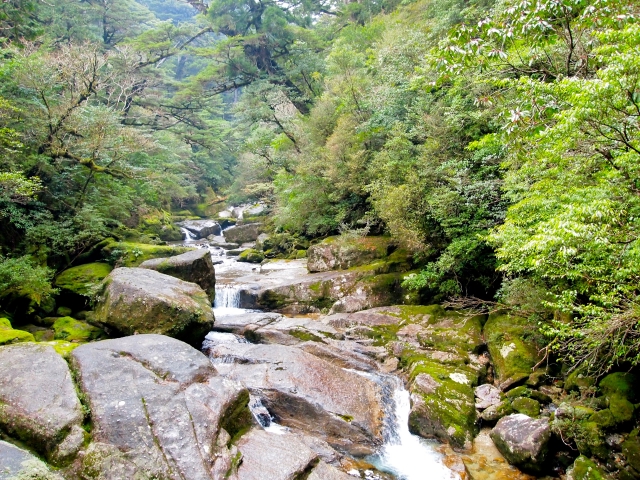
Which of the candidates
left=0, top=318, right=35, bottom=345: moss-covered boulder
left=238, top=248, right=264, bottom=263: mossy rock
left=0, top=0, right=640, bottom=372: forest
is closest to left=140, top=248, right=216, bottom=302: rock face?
left=0, top=0, right=640, bottom=372: forest

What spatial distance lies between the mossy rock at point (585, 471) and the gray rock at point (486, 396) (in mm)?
1975

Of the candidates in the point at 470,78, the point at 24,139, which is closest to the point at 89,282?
the point at 24,139

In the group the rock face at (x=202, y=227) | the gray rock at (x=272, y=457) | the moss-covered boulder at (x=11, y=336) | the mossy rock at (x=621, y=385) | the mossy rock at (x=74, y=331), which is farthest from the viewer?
the rock face at (x=202, y=227)

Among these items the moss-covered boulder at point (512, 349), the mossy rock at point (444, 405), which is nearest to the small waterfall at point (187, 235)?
the mossy rock at point (444, 405)

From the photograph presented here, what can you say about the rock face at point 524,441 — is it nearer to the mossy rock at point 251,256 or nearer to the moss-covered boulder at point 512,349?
the moss-covered boulder at point 512,349

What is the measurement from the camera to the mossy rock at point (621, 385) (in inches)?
253

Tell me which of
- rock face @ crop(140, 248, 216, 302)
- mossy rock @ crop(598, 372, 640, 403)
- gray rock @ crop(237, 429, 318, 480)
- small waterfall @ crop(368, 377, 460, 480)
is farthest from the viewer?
rock face @ crop(140, 248, 216, 302)

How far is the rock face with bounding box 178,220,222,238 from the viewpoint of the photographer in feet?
92.4

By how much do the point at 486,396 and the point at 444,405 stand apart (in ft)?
3.84

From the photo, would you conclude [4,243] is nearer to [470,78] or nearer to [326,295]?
[326,295]

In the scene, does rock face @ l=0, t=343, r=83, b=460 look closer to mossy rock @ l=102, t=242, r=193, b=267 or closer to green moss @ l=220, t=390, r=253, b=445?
green moss @ l=220, t=390, r=253, b=445

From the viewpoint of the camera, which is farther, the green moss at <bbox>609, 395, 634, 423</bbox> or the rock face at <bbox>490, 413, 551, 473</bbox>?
the rock face at <bbox>490, 413, 551, 473</bbox>

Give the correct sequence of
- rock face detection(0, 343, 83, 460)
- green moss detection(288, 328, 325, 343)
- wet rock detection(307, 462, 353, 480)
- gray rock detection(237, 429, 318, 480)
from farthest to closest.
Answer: green moss detection(288, 328, 325, 343)
wet rock detection(307, 462, 353, 480)
gray rock detection(237, 429, 318, 480)
rock face detection(0, 343, 83, 460)

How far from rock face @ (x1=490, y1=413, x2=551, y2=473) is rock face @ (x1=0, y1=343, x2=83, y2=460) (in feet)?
23.4
